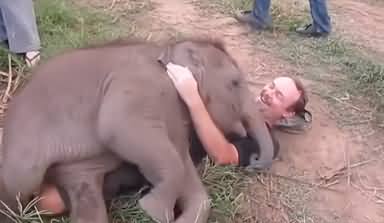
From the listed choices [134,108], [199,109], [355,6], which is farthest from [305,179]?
[355,6]

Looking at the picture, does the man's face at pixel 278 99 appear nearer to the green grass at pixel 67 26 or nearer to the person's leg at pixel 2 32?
the green grass at pixel 67 26

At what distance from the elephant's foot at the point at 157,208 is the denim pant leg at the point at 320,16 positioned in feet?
8.78

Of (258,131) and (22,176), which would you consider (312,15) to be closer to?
(258,131)

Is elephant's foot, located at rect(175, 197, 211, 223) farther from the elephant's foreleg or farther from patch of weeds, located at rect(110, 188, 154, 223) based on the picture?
patch of weeds, located at rect(110, 188, 154, 223)

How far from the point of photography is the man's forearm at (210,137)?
3.45m

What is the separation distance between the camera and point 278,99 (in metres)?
4.04

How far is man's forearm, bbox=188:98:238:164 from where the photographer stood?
345 cm

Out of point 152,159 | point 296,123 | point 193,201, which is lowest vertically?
point 296,123

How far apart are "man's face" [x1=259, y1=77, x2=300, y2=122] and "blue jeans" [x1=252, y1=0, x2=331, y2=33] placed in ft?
4.99

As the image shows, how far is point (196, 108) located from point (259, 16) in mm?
2305

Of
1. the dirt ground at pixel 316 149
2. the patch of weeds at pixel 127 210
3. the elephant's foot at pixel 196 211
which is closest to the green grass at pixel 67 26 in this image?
the dirt ground at pixel 316 149

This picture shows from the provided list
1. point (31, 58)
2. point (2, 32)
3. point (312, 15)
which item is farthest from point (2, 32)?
point (312, 15)

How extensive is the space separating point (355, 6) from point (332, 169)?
270cm

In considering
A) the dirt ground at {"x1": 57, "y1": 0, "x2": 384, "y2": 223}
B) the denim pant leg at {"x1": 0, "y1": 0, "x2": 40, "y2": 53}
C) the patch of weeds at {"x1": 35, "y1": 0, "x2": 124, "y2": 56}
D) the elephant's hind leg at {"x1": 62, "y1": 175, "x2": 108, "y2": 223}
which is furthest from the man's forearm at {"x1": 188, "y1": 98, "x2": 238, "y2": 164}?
the denim pant leg at {"x1": 0, "y1": 0, "x2": 40, "y2": 53}
